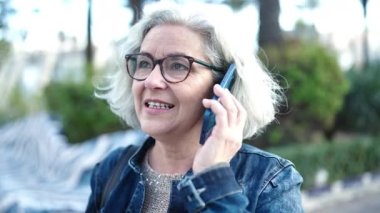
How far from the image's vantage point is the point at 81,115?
10.3 m

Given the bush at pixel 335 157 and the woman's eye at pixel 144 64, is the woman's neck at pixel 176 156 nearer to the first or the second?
the woman's eye at pixel 144 64

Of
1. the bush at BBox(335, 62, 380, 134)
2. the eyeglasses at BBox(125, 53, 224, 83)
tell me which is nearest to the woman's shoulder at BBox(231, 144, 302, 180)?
the eyeglasses at BBox(125, 53, 224, 83)

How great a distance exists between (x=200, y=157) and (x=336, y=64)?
759cm

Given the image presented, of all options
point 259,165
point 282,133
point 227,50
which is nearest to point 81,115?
point 282,133

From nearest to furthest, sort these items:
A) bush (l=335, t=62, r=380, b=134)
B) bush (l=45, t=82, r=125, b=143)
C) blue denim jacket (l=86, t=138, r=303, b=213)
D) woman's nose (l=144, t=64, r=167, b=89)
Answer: blue denim jacket (l=86, t=138, r=303, b=213), woman's nose (l=144, t=64, r=167, b=89), bush (l=45, t=82, r=125, b=143), bush (l=335, t=62, r=380, b=134)

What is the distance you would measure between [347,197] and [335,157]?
70 centimetres

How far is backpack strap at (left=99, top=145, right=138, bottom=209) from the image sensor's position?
2.17 meters

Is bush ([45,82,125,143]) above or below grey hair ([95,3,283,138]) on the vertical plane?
below

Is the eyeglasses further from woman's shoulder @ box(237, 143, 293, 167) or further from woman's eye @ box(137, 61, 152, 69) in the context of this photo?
woman's shoulder @ box(237, 143, 293, 167)

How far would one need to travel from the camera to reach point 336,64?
8.98 metres

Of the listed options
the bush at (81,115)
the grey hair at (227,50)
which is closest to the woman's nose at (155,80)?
the grey hair at (227,50)

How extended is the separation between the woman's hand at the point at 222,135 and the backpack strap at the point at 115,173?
1.66 feet

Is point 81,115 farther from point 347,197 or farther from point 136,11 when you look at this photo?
point 136,11

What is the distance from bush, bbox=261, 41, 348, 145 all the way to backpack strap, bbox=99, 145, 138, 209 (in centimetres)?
605
